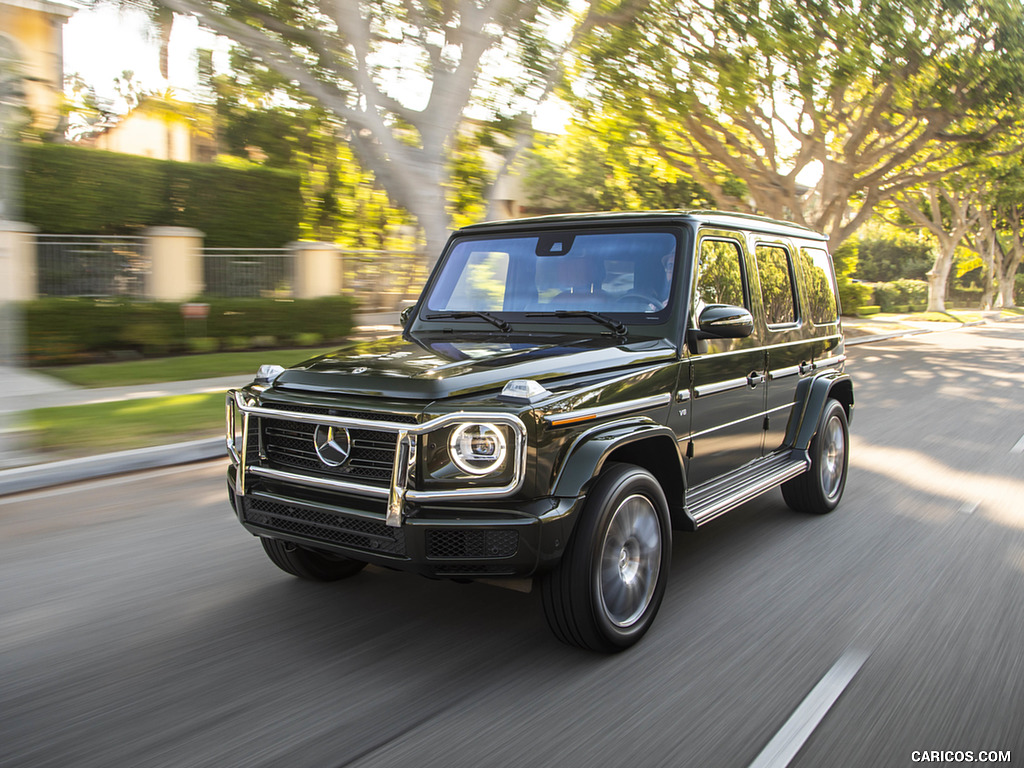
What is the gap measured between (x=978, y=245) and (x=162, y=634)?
5429cm

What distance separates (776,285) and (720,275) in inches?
38.1

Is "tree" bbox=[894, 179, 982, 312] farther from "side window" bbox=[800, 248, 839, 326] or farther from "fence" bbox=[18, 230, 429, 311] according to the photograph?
"side window" bbox=[800, 248, 839, 326]

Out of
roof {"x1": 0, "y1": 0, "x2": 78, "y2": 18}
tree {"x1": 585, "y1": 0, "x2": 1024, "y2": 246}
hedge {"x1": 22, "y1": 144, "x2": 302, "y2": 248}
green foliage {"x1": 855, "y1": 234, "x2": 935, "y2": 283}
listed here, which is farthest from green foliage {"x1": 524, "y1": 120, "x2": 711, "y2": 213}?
green foliage {"x1": 855, "y1": 234, "x2": 935, "y2": 283}

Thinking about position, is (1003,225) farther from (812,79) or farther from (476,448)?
(476,448)

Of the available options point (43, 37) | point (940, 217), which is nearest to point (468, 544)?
point (43, 37)

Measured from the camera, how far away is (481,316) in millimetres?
5008

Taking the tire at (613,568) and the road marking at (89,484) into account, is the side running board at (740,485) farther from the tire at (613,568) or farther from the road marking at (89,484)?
the road marking at (89,484)

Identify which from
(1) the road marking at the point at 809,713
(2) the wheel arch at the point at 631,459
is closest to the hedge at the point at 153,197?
(2) the wheel arch at the point at 631,459

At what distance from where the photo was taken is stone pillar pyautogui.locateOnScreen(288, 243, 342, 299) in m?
18.3

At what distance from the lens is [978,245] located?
50.1 m

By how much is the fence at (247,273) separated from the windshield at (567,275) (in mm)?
12628

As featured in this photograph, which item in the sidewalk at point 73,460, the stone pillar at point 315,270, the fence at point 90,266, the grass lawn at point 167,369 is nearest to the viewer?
the sidewalk at point 73,460

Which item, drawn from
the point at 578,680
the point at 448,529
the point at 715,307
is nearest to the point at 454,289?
the point at 715,307

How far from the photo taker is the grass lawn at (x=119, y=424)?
26.5 ft
